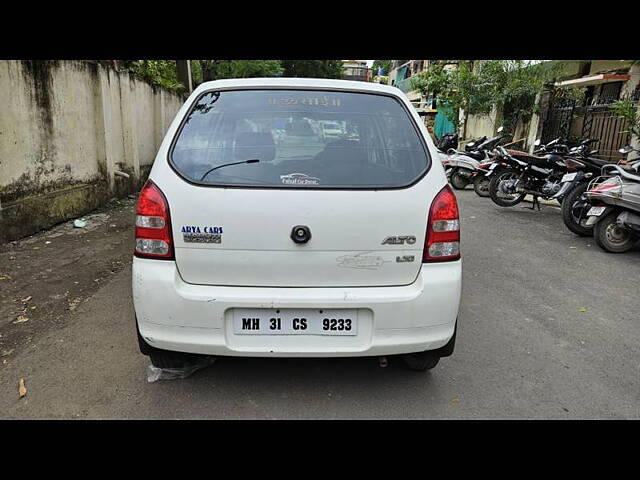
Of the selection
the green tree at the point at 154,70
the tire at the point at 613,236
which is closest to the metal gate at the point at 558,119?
the tire at the point at 613,236

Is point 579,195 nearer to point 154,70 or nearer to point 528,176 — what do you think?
point 528,176

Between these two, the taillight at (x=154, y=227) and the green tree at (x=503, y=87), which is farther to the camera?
the green tree at (x=503, y=87)

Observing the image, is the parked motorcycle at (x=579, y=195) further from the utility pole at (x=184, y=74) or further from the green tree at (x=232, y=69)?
the green tree at (x=232, y=69)

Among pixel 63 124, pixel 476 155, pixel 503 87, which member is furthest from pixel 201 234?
pixel 503 87

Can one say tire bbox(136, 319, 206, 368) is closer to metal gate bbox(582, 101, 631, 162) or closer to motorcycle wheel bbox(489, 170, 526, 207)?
motorcycle wheel bbox(489, 170, 526, 207)

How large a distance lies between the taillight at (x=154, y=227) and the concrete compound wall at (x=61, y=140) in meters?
3.73

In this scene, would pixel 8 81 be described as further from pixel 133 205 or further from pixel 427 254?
pixel 427 254

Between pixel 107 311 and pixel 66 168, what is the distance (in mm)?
3487

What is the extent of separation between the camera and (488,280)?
4746mm

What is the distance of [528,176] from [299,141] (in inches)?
270

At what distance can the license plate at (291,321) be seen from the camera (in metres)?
2.29

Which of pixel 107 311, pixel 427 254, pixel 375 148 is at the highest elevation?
pixel 375 148

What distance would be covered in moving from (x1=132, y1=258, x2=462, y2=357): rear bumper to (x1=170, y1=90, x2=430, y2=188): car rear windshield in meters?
0.51

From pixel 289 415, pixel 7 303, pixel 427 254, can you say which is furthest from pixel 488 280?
pixel 7 303
